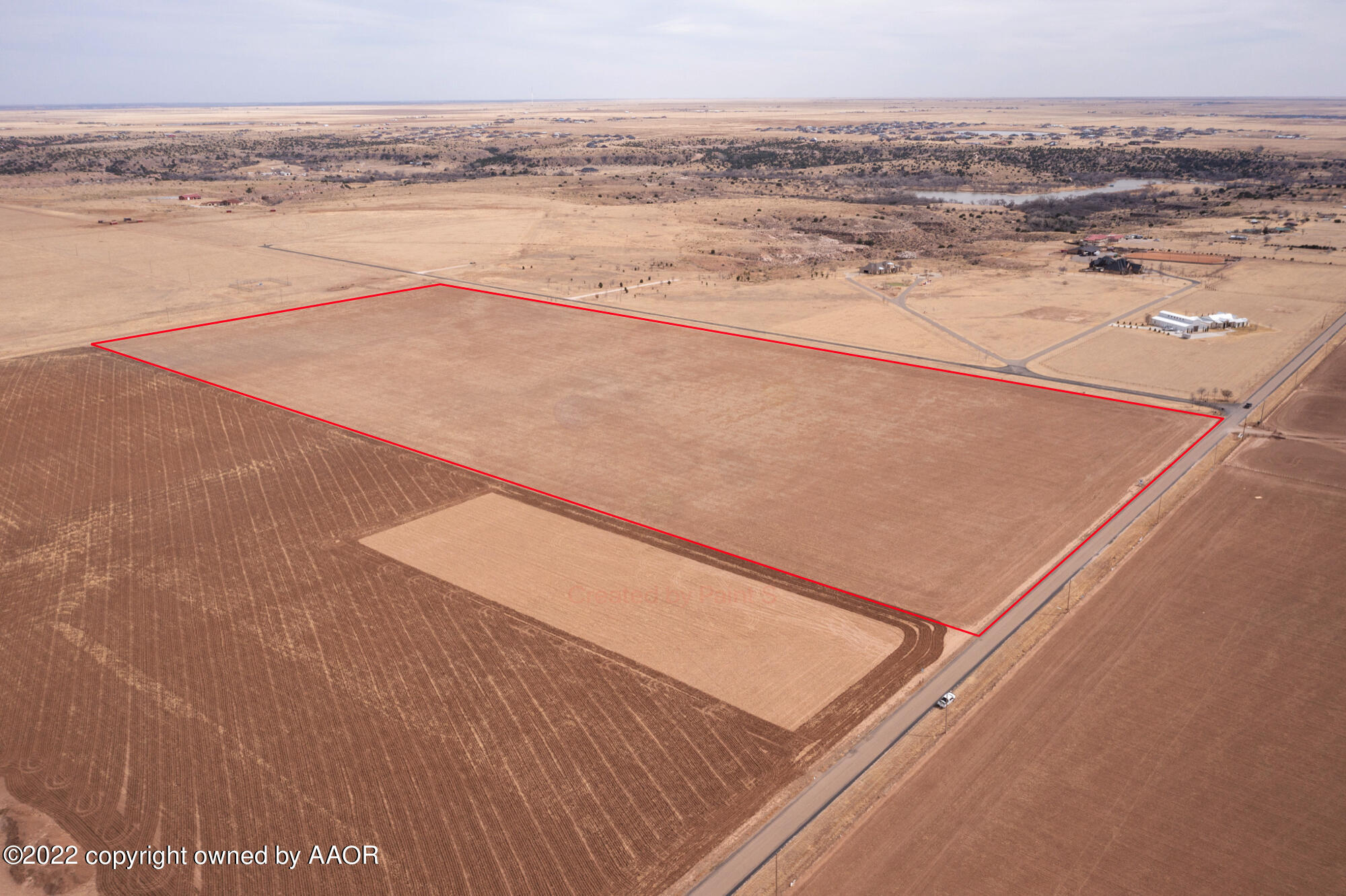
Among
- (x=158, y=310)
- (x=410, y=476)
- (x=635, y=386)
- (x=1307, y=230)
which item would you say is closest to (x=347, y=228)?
(x=158, y=310)

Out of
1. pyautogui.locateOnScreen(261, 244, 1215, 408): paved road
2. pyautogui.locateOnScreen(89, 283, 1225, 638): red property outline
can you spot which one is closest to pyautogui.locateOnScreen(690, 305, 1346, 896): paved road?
pyautogui.locateOnScreen(89, 283, 1225, 638): red property outline

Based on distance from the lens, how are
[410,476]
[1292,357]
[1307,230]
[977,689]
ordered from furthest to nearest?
[1307,230]
[1292,357]
[410,476]
[977,689]

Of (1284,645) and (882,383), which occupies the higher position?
(882,383)

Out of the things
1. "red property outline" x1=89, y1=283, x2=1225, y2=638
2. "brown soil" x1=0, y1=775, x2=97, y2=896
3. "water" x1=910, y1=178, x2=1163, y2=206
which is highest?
"water" x1=910, y1=178, x2=1163, y2=206

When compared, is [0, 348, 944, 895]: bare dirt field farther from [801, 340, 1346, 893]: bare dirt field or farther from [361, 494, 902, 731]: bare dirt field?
[801, 340, 1346, 893]: bare dirt field

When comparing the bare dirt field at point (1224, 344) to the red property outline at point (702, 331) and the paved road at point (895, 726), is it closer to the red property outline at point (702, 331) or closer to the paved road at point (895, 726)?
the red property outline at point (702, 331)

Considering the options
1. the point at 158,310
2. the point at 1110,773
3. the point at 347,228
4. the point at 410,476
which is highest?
the point at 347,228

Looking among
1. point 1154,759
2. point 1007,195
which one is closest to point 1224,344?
point 1154,759

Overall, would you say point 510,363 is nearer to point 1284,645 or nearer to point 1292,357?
point 1284,645

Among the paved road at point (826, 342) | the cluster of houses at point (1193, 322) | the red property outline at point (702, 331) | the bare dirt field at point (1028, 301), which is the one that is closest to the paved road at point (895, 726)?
the red property outline at point (702, 331)
